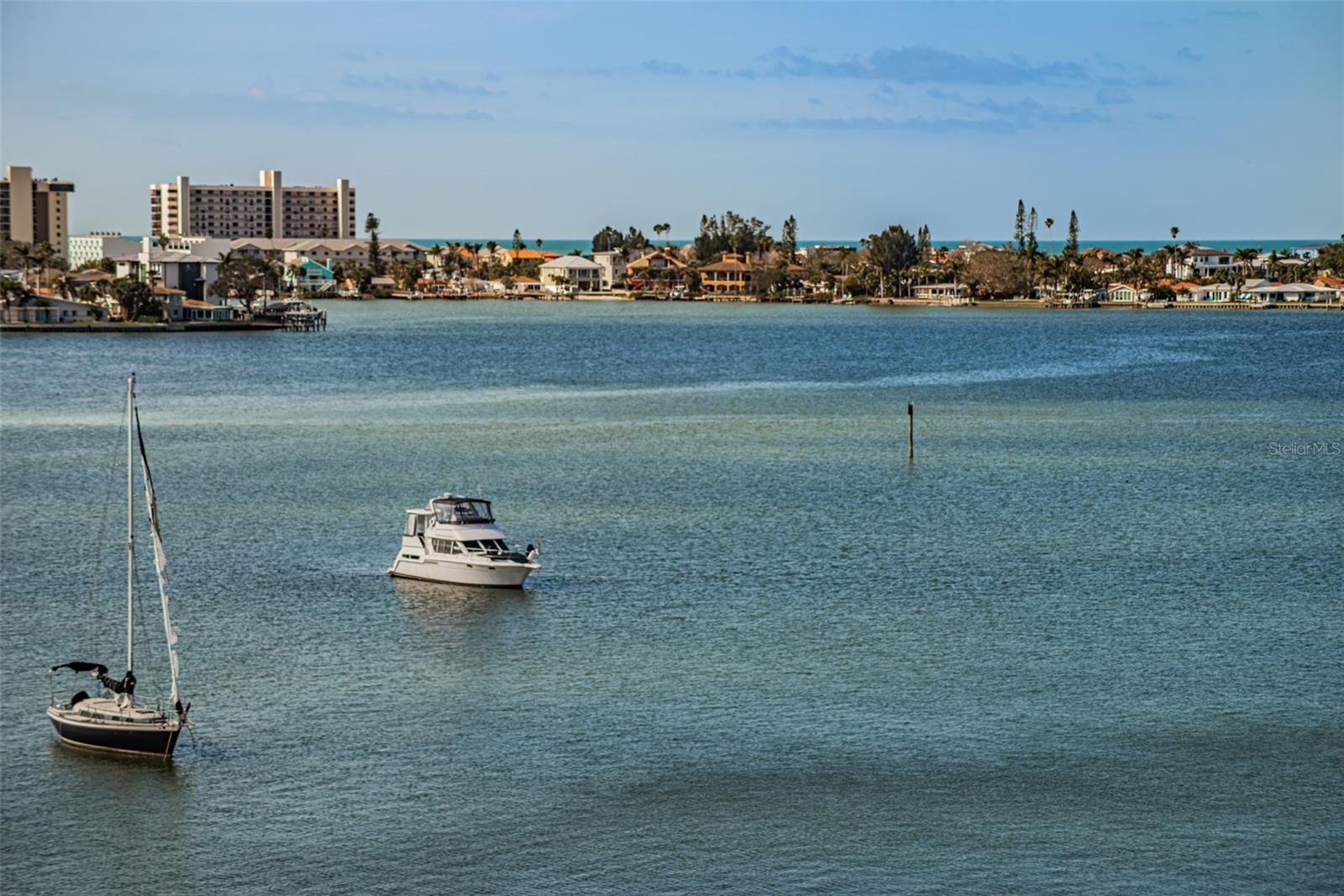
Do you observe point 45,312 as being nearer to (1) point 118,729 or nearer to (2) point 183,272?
(2) point 183,272

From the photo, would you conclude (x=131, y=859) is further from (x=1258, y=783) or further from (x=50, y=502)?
(x=50, y=502)

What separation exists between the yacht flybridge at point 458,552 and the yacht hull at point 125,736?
1464cm

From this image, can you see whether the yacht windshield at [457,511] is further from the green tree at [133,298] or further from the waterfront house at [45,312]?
the waterfront house at [45,312]

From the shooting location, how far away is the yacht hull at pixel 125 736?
33688 mm

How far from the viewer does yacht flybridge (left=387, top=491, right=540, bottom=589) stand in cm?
4800

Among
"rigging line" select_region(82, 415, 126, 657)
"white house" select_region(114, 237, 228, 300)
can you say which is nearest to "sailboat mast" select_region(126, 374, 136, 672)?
"rigging line" select_region(82, 415, 126, 657)

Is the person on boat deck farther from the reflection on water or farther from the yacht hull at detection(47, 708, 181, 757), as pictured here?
the reflection on water

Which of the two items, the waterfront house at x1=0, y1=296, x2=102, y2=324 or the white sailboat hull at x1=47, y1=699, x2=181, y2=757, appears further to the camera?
the waterfront house at x1=0, y1=296, x2=102, y2=324

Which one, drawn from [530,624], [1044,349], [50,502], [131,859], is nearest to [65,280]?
[1044,349]

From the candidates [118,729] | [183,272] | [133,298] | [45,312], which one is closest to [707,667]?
[118,729]

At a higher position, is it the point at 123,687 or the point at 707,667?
the point at 123,687

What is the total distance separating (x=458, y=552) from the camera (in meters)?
48.3

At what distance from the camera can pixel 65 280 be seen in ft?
608

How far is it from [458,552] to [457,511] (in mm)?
1327
